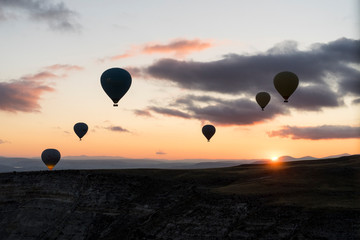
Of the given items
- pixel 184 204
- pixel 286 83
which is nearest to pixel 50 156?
pixel 184 204

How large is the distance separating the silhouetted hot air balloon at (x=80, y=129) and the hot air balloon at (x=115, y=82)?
A: 2721cm

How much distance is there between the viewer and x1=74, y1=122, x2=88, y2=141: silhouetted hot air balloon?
306 ft

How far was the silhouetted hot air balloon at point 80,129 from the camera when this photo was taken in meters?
93.2

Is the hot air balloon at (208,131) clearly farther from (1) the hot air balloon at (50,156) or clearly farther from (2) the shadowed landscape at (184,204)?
(1) the hot air balloon at (50,156)

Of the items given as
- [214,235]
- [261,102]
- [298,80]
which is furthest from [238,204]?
[261,102]

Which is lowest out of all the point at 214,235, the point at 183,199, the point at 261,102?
the point at 214,235

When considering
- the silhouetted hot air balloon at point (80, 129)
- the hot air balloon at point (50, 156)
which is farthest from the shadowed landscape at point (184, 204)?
the silhouetted hot air balloon at point (80, 129)

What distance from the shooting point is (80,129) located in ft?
307

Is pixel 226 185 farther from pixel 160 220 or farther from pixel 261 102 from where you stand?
pixel 261 102

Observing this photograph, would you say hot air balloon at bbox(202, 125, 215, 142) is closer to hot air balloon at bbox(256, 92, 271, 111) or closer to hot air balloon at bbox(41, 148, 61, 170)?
hot air balloon at bbox(256, 92, 271, 111)

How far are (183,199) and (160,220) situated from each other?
19.9 ft

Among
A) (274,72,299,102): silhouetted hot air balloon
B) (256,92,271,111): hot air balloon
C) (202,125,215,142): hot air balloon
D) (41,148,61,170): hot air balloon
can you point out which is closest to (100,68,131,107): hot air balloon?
(274,72,299,102): silhouetted hot air balloon

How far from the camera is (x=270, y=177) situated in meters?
65.0

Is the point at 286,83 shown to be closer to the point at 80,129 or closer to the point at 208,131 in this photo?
the point at 208,131
